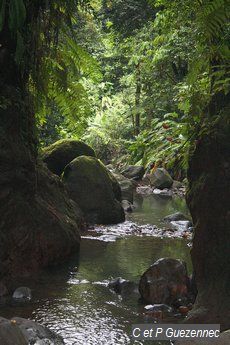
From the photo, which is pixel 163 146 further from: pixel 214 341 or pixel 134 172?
pixel 134 172

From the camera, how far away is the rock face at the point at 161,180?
51.0 ft

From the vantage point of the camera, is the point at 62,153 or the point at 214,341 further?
the point at 62,153

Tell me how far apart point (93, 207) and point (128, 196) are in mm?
3078

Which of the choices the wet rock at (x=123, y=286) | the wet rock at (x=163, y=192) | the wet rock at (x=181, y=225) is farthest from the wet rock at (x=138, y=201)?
the wet rock at (x=123, y=286)

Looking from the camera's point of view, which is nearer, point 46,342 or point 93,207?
point 46,342

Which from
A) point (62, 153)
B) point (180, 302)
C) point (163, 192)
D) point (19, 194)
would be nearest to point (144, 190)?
point (163, 192)

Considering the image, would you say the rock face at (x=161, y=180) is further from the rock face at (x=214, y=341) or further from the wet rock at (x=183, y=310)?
the rock face at (x=214, y=341)

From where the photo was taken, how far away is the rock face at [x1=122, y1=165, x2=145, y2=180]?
1722 centimetres

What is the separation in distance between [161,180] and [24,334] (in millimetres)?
12463

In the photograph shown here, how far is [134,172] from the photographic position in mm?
17266

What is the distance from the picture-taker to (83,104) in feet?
22.7

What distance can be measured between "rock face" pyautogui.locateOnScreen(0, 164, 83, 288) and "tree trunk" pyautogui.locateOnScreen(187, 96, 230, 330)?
1.96 meters

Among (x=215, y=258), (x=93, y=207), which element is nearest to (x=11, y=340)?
(x=215, y=258)

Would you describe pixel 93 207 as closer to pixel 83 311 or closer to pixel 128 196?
pixel 128 196
